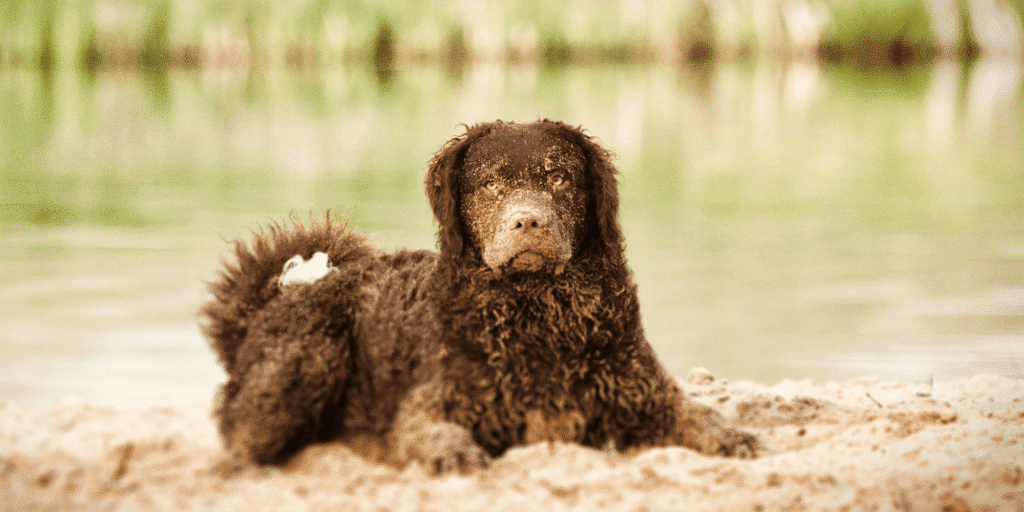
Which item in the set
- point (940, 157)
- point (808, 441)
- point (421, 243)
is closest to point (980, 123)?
point (940, 157)

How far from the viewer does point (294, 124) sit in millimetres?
29828

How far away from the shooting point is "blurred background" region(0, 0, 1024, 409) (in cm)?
867

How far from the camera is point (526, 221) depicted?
463 centimetres

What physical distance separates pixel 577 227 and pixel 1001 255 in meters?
9.07

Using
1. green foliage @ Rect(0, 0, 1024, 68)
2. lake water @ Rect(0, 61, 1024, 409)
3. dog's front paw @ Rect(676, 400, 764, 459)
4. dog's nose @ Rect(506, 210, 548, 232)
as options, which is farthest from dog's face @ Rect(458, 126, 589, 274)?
green foliage @ Rect(0, 0, 1024, 68)

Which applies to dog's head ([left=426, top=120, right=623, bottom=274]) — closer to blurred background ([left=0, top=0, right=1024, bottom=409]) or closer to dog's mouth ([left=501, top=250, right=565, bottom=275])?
dog's mouth ([left=501, top=250, right=565, bottom=275])

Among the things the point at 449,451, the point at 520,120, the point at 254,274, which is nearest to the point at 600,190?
the point at 449,451

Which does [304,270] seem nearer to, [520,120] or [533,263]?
[533,263]

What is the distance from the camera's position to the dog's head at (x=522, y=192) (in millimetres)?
4820

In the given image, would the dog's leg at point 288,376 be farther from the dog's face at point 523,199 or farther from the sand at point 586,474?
the dog's face at point 523,199

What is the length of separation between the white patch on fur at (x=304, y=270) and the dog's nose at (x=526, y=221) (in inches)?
55.9

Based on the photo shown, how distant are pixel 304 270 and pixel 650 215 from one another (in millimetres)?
10345

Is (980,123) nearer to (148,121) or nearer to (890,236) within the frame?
(890,236)

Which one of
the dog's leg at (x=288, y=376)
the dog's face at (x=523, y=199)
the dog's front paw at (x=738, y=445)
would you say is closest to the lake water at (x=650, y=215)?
the dog's face at (x=523, y=199)
